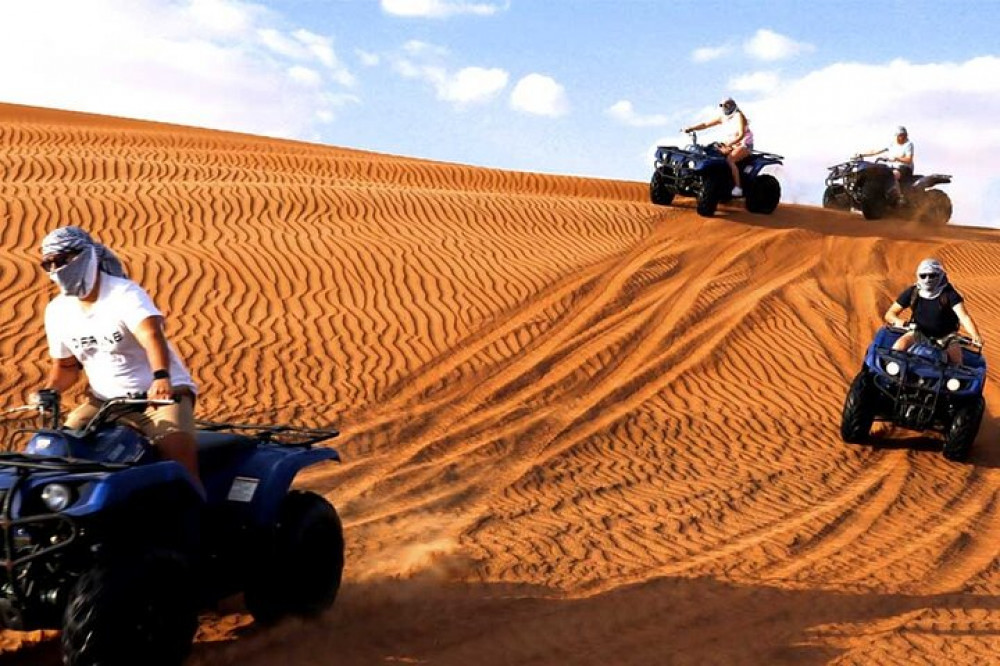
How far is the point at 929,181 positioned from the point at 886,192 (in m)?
1.14

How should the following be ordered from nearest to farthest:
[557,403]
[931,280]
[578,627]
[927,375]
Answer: [578,627]
[927,375]
[931,280]
[557,403]

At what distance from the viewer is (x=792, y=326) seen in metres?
15.0

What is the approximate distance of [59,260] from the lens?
15.6 feet

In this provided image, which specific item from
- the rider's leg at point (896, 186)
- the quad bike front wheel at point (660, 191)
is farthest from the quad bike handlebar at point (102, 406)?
the rider's leg at point (896, 186)

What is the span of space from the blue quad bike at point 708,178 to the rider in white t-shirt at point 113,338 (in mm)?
15660

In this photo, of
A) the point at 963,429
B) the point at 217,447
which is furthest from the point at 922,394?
the point at 217,447

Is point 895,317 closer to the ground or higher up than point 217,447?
higher up

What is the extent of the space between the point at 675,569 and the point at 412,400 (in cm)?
449

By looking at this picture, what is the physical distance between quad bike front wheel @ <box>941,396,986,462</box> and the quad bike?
506 inches

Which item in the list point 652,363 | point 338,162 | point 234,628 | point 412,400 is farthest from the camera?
point 338,162

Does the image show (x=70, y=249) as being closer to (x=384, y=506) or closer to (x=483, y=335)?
(x=384, y=506)

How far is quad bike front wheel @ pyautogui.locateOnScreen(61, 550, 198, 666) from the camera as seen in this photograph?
4.27 m

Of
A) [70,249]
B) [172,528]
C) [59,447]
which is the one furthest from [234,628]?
[70,249]

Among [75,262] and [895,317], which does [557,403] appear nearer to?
[895,317]
